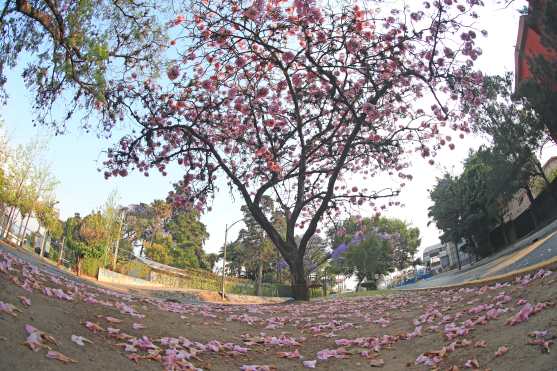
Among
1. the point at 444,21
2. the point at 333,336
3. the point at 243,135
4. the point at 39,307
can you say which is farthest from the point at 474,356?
the point at 243,135

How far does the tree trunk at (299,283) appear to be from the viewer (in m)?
12.5

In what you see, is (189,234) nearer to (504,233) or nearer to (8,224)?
(8,224)

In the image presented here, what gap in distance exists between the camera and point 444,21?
8922 mm

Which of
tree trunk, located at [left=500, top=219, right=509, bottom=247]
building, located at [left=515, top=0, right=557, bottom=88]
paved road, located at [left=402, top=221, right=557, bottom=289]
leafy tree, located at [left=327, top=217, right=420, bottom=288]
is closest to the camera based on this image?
building, located at [left=515, top=0, right=557, bottom=88]

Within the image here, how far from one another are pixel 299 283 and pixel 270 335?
20.6ft

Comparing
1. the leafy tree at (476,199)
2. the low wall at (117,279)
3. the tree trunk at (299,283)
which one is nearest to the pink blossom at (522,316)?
the tree trunk at (299,283)

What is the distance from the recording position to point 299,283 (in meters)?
12.7

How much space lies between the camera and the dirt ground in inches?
142

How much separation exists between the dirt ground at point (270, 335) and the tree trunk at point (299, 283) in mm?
5035

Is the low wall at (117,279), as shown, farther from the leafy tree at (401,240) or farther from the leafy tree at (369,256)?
the leafy tree at (401,240)

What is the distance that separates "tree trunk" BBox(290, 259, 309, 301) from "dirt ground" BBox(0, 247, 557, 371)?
198 inches

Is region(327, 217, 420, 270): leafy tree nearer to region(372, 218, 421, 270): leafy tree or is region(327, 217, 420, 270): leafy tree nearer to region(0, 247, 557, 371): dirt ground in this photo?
region(372, 218, 421, 270): leafy tree

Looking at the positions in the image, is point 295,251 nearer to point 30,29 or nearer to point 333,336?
point 333,336

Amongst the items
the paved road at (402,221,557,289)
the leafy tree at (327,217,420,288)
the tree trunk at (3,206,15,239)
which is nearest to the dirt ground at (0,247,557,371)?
the paved road at (402,221,557,289)
